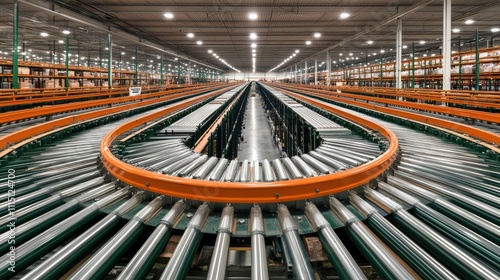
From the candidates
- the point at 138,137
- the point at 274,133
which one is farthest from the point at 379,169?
the point at 274,133

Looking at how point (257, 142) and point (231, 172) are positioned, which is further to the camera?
point (257, 142)

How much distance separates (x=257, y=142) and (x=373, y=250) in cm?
1090

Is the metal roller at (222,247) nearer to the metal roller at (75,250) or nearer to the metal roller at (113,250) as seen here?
the metal roller at (113,250)

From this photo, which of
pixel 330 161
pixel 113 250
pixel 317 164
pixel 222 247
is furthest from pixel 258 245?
pixel 330 161

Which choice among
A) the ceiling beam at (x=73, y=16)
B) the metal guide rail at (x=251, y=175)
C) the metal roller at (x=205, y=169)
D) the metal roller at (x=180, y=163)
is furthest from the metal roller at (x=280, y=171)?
the ceiling beam at (x=73, y=16)

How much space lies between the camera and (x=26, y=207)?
168 cm

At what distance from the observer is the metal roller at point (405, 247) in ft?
3.66

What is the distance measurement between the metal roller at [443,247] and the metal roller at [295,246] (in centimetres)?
55

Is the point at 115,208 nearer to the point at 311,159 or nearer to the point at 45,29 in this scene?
the point at 311,159

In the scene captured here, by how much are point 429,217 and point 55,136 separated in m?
4.07

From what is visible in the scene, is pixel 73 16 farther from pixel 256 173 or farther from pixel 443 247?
pixel 443 247

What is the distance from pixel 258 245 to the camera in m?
1.32

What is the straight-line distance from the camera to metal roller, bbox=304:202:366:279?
114 centimetres

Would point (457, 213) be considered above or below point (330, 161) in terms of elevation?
below
